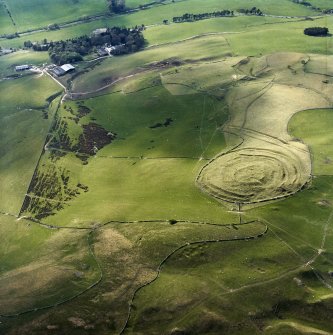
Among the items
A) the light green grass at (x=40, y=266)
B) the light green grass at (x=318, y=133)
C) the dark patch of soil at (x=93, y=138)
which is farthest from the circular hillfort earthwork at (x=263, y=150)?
the dark patch of soil at (x=93, y=138)

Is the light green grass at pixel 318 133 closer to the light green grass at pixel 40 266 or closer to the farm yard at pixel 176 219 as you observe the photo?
the farm yard at pixel 176 219

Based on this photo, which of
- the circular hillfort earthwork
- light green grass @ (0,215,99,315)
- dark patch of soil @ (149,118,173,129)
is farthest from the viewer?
dark patch of soil @ (149,118,173,129)

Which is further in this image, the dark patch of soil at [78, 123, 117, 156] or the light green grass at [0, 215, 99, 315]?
the dark patch of soil at [78, 123, 117, 156]

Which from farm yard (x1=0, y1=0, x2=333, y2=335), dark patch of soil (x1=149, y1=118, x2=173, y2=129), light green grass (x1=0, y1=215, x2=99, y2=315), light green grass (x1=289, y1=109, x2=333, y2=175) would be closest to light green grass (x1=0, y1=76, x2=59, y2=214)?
farm yard (x1=0, y1=0, x2=333, y2=335)

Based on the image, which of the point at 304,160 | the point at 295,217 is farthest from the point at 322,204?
the point at 304,160

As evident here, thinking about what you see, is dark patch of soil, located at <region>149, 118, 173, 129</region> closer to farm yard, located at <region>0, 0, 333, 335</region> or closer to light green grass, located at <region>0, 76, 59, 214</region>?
farm yard, located at <region>0, 0, 333, 335</region>

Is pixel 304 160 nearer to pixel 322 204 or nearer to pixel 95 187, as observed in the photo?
pixel 322 204

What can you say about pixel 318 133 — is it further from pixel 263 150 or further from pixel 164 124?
pixel 164 124

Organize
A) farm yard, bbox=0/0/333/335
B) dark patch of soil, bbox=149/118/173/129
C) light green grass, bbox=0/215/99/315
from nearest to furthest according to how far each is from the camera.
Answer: farm yard, bbox=0/0/333/335
light green grass, bbox=0/215/99/315
dark patch of soil, bbox=149/118/173/129
